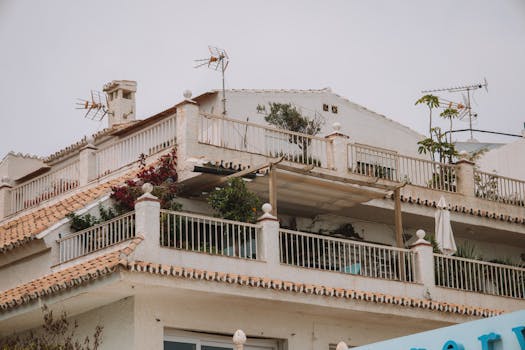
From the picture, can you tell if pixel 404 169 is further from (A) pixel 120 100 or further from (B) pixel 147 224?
(B) pixel 147 224

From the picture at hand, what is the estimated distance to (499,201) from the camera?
27094 millimetres

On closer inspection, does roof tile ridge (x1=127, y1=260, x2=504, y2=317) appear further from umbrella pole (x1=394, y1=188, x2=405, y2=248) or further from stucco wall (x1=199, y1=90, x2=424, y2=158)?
stucco wall (x1=199, y1=90, x2=424, y2=158)

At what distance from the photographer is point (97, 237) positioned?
790 inches

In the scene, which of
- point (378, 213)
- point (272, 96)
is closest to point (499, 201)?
point (378, 213)

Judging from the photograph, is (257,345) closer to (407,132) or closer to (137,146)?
(137,146)

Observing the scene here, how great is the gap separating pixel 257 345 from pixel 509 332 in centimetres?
951

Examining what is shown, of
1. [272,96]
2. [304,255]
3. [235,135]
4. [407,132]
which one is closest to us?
[304,255]

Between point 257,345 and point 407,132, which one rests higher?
point 407,132

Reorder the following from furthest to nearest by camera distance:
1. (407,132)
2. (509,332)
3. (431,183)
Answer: (407,132) < (431,183) < (509,332)

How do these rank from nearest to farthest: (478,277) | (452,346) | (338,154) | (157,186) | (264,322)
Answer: (452,346) < (264,322) < (157,186) < (478,277) < (338,154)

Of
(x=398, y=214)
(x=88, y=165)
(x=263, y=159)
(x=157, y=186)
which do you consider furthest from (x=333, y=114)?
(x=157, y=186)

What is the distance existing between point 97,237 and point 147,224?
6.13 ft

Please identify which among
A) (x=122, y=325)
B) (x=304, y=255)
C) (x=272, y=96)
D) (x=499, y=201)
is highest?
(x=272, y=96)

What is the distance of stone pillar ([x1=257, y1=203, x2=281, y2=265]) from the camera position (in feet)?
65.6
